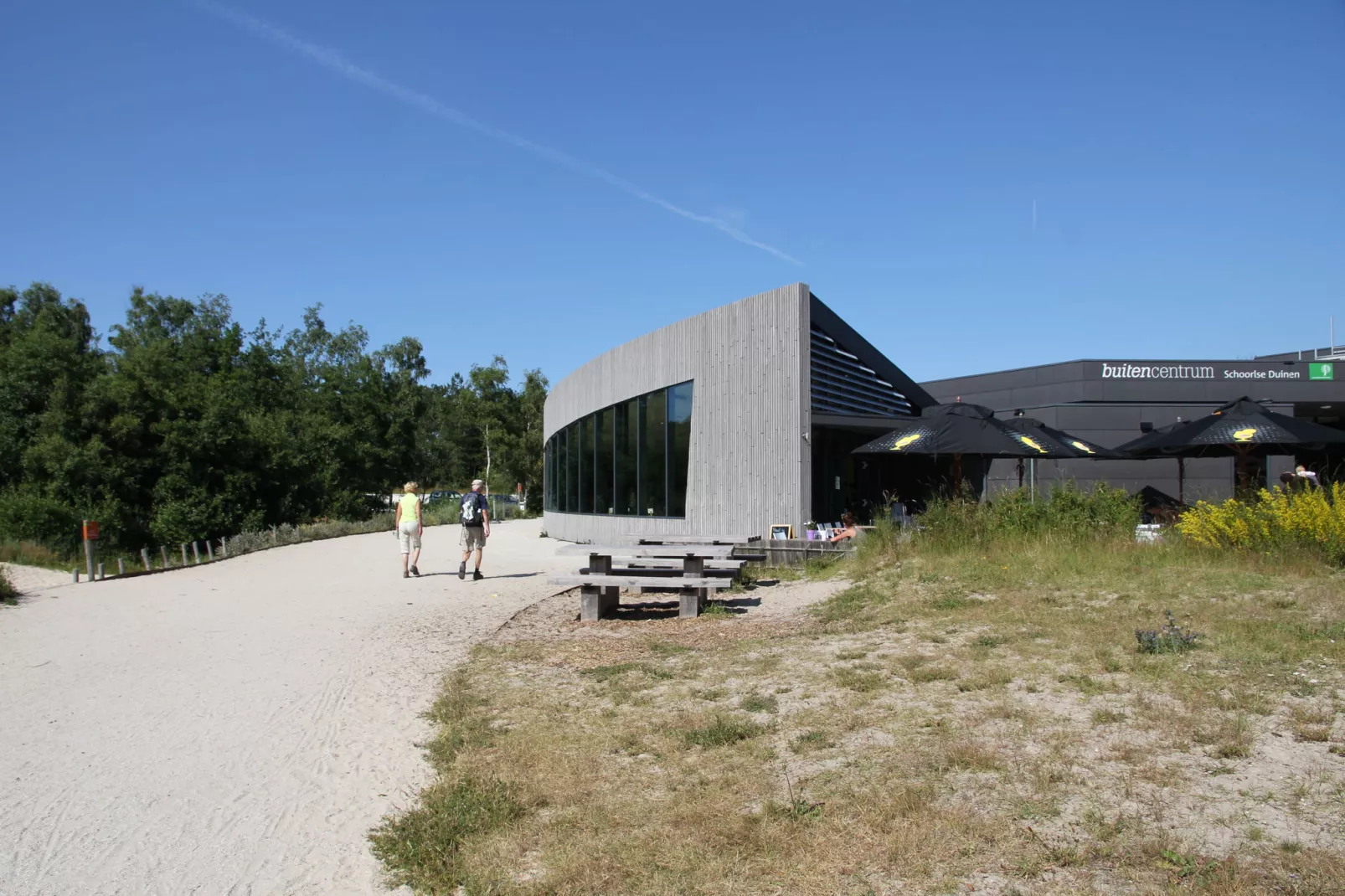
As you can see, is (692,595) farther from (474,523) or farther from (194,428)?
(194,428)

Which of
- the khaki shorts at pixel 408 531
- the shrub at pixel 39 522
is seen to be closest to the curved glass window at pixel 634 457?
the khaki shorts at pixel 408 531

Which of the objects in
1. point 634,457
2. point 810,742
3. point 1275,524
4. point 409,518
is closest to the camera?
point 810,742

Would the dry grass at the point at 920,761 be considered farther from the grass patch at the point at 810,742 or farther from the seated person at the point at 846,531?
A: the seated person at the point at 846,531

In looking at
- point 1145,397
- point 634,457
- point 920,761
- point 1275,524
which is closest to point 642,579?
point 920,761

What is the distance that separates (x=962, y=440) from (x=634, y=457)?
8.54m

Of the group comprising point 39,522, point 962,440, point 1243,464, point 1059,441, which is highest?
point 1059,441

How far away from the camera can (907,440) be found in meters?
14.7

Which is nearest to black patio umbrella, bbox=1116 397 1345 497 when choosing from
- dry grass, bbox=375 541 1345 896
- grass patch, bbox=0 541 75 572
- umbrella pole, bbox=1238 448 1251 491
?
umbrella pole, bbox=1238 448 1251 491

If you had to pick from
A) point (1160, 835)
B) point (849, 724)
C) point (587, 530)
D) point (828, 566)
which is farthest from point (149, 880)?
point (587, 530)

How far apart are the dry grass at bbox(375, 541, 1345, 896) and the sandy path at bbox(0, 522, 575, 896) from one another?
1.45ft

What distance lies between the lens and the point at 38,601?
14.2 meters

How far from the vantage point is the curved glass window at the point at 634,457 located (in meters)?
19.1

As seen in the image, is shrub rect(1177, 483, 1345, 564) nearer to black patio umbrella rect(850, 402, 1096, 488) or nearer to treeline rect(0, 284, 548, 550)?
black patio umbrella rect(850, 402, 1096, 488)

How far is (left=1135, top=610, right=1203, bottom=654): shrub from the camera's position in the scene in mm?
6359
